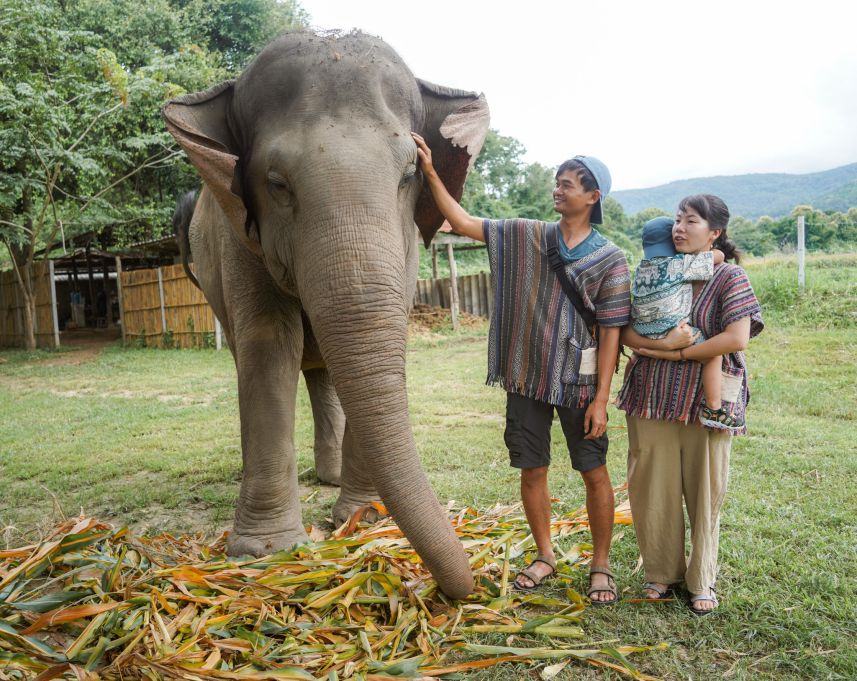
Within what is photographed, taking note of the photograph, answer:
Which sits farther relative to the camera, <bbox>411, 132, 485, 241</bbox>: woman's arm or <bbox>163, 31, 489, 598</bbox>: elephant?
<bbox>411, 132, 485, 241</bbox>: woman's arm

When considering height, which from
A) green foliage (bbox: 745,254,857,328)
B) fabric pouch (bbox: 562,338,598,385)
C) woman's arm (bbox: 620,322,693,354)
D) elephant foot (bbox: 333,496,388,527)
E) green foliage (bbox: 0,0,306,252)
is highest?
green foliage (bbox: 0,0,306,252)

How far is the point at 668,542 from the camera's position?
3238 mm

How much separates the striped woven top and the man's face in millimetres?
629

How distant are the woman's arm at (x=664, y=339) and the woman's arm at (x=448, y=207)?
82cm

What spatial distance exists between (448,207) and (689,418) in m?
1.49

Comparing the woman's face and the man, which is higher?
the woman's face

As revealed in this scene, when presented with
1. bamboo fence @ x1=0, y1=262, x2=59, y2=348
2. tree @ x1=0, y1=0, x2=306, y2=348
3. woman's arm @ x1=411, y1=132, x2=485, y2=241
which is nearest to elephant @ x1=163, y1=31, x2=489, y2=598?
woman's arm @ x1=411, y1=132, x2=485, y2=241

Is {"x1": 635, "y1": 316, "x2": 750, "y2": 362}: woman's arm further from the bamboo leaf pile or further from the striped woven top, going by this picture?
the bamboo leaf pile

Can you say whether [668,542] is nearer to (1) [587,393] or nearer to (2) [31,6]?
(1) [587,393]

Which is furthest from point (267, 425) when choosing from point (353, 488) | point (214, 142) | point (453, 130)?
point (453, 130)

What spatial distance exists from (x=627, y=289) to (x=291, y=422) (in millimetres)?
2010

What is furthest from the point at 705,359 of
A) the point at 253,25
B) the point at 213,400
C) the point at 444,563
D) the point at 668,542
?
the point at 253,25

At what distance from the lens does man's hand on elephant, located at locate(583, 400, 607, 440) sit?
3096 millimetres

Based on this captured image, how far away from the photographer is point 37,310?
70.6ft
